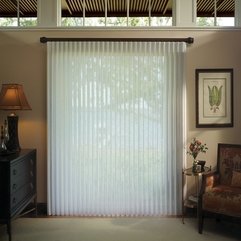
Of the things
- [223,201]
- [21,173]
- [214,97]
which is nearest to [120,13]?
[214,97]

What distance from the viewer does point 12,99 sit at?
369cm

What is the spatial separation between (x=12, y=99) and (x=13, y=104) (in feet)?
0.21

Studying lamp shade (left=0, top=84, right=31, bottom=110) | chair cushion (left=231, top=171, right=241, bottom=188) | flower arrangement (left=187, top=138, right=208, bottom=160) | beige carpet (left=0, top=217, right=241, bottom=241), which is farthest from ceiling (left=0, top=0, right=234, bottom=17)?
beige carpet (left=0, top=217, right=241, bottom=241)

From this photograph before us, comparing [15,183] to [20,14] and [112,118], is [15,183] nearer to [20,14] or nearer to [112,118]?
[112,118]

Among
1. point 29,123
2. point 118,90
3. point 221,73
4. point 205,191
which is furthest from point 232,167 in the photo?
point 29,123

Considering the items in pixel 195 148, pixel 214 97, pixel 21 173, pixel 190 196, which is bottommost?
pixel 190 196

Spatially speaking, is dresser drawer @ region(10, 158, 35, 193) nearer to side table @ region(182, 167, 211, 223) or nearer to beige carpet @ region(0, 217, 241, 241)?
beige carpet @ region(0, 217, 241, 241)

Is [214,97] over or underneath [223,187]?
over

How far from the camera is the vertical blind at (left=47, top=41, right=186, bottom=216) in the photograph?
4.04 meters

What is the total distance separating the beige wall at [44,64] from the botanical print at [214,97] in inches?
6.0

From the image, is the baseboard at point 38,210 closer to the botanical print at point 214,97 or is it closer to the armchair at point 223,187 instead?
the armchair at point 223,187

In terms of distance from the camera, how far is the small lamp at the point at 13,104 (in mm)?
3680

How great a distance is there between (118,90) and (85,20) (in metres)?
1.03

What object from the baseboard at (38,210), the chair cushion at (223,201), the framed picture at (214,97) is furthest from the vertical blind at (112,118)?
the chair cushion at (223,201)
